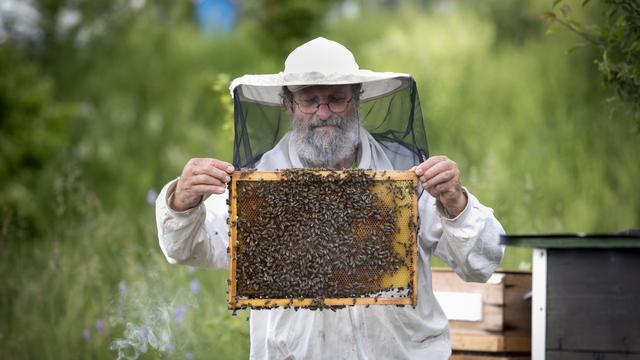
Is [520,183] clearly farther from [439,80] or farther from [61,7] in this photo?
[61,7]

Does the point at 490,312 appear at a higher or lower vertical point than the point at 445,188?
lower

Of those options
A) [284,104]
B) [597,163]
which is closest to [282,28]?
[597,163]

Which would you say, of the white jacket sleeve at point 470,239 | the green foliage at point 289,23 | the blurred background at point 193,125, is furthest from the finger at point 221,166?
the green foliage at point 289,23

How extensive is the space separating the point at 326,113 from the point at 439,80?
7195 millimetres

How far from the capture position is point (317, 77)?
167 inches

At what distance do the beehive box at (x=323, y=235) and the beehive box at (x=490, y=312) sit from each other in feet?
3.42

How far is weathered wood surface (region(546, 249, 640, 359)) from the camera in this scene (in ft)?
12.3

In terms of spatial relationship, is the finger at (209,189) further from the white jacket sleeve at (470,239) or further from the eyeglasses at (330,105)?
the white jacket sleeve at (470,239)

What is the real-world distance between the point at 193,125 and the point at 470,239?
367 inches

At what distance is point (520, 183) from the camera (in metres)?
9.00

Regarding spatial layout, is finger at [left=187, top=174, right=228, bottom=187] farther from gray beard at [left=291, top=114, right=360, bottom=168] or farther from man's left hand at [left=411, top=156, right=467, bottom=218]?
man's left hand at [left=411, top=156, right=467, bottom=218]

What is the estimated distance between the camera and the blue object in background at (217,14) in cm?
1576

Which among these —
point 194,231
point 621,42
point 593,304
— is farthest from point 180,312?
point 621,42

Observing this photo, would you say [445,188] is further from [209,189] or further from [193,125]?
[193,125]
